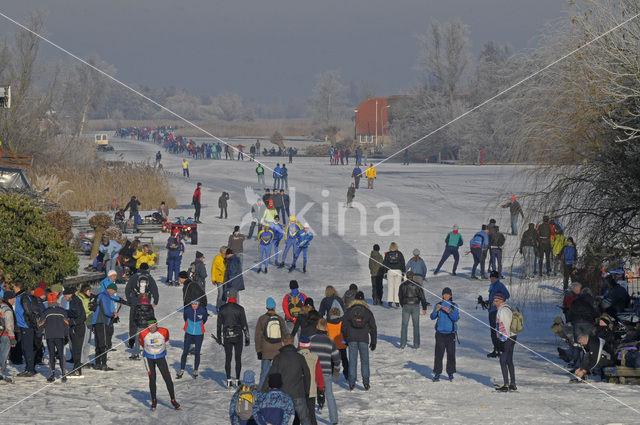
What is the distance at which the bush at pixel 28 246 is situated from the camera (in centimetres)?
1952

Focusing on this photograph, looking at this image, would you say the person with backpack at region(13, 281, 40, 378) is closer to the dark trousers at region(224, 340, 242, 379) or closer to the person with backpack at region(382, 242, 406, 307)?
the dark trousers at region(224, 340, 242, 379)

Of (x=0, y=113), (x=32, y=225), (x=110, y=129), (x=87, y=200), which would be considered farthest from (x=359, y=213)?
(x=110, y=129)

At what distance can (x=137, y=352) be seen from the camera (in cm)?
1498

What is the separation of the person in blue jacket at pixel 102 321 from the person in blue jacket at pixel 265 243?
29.1 feet

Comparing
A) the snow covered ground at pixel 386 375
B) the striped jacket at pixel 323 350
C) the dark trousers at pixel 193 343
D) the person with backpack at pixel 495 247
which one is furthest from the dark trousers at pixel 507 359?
the person with backpack at pixel 495 247

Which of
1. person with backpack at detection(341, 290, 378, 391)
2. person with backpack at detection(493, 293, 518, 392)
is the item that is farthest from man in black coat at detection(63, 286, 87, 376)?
person with backpack at detection(493, 293, 518, 392)

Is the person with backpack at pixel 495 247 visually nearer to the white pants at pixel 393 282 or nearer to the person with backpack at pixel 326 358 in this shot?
the white pants at pixel 393 282

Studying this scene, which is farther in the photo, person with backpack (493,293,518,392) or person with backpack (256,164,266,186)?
person with backpack (256,164,266,186)

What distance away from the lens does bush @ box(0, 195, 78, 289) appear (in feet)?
64.0

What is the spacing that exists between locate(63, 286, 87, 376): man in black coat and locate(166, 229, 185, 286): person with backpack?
7118 mm

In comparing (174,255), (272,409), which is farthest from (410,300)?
(174,255)

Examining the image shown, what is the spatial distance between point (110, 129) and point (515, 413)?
13197 cm

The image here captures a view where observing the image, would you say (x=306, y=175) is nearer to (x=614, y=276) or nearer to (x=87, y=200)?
(x=87, y=200)

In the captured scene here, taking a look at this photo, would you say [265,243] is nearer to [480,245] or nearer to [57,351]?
[480,245]
